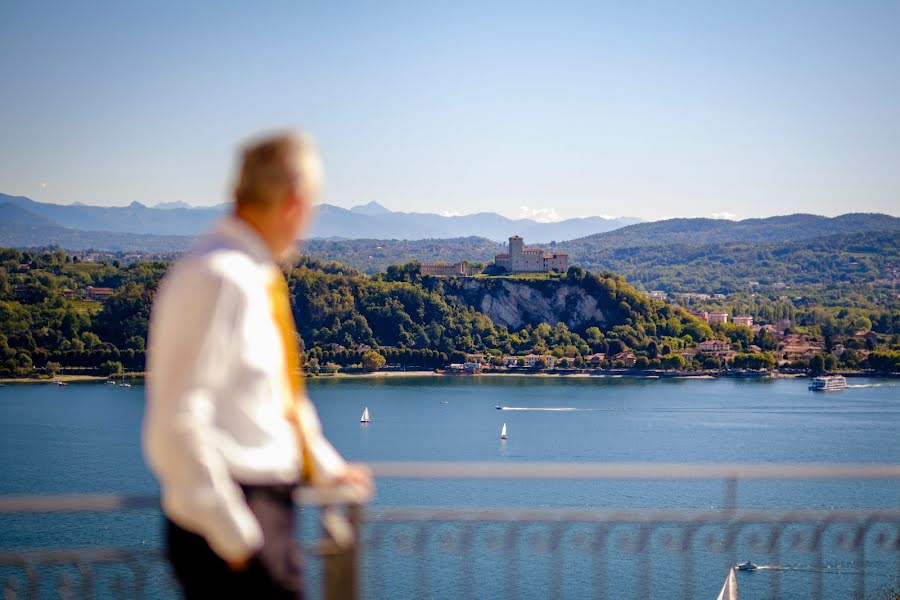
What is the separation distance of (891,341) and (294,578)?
77771 mm

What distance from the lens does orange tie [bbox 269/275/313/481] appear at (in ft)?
5.52

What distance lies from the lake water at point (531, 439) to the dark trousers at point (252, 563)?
14.0 m

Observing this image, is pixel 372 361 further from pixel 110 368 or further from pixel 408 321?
pixel 110 368

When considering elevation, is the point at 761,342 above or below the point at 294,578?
below

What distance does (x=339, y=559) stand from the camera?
2117 mm

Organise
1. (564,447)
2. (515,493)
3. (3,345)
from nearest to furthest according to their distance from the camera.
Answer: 1. (515,493)
2. (564,447)
3. (3,345)

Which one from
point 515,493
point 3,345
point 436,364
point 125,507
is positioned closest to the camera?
point 125,507

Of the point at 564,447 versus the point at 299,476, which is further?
the point at 564,447

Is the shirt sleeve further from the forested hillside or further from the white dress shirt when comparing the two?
the forested hillside

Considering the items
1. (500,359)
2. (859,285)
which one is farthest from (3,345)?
(859,285)

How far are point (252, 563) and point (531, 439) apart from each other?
3662 centimetres

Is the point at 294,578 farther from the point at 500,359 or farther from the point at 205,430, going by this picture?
the point at 500,359

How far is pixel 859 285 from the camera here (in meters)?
118

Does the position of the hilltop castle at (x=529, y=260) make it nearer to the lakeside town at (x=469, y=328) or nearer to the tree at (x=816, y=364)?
the lakeside town at (x=469, y=328)
